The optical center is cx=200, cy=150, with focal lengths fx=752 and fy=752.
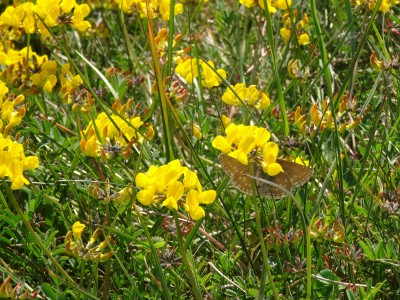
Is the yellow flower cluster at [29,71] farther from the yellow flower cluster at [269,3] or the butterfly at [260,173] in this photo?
the butterfly at [260,173]

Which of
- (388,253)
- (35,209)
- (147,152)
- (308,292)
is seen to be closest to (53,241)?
(35,209)

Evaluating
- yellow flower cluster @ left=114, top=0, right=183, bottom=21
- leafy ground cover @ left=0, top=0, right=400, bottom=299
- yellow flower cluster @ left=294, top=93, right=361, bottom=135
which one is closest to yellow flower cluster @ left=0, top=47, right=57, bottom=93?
leafy ground cover @ left=0, top=0, right=400, bottom=299

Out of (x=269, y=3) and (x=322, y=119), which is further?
(x=269, y=3)

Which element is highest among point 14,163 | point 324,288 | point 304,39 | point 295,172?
point 14,163

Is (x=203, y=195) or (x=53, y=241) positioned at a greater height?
(x=203, y=195)

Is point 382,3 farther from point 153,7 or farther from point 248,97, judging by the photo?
point 153,7

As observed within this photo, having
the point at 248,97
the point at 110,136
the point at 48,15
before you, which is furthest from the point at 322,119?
the point at 48,15

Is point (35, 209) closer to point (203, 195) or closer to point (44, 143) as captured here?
point (44, 143)
